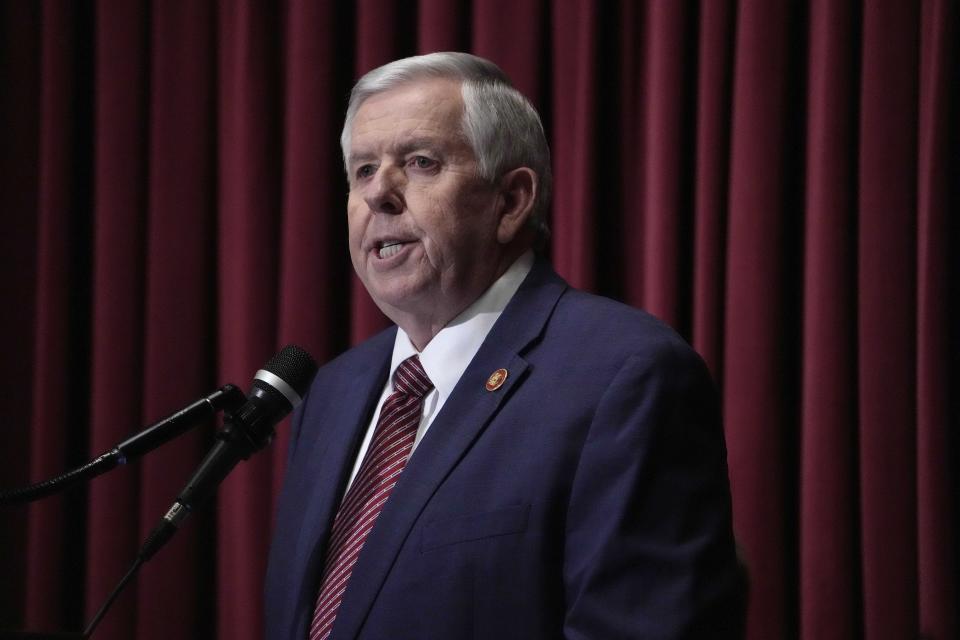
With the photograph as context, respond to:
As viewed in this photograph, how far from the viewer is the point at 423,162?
1.67 metres

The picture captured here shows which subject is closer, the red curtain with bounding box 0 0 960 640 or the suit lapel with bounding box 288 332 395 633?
the suit lapel with bounding box 288 332 395 633

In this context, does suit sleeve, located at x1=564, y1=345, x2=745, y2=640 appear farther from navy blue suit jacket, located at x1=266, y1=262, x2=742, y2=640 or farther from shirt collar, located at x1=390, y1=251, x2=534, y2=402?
shirt collar, located at x1=390, y1=251, x2=534, y2=402

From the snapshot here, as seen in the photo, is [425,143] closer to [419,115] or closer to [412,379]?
→ [419,115]

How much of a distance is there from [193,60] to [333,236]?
1.98 feet

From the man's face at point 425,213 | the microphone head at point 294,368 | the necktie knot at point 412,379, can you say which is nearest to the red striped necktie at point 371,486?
the necktie knot at point 412,379

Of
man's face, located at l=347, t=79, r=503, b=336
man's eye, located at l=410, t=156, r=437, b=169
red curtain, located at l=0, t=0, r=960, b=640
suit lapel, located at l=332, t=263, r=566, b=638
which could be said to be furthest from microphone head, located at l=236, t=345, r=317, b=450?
red curtain, located at l=0, t=0, r=960, b=640

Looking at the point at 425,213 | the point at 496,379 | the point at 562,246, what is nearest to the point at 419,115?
the point at 425,213

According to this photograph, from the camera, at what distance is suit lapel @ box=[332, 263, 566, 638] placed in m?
1.40

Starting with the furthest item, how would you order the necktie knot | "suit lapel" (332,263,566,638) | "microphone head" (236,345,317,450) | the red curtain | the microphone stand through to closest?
the red curtain → the necktie knot → "suit lapel" (332,263,566,638) → "microphone head" (236,345,317,450) → the microphone stand

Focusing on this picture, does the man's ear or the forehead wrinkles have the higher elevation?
the forehead wrinkles

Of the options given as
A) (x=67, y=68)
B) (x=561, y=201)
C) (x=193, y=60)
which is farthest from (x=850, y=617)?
(x=67, y=68)

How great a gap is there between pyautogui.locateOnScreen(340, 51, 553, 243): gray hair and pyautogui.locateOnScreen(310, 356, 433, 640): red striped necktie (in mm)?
371

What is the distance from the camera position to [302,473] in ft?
5.97

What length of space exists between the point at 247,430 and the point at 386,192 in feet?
1.73
